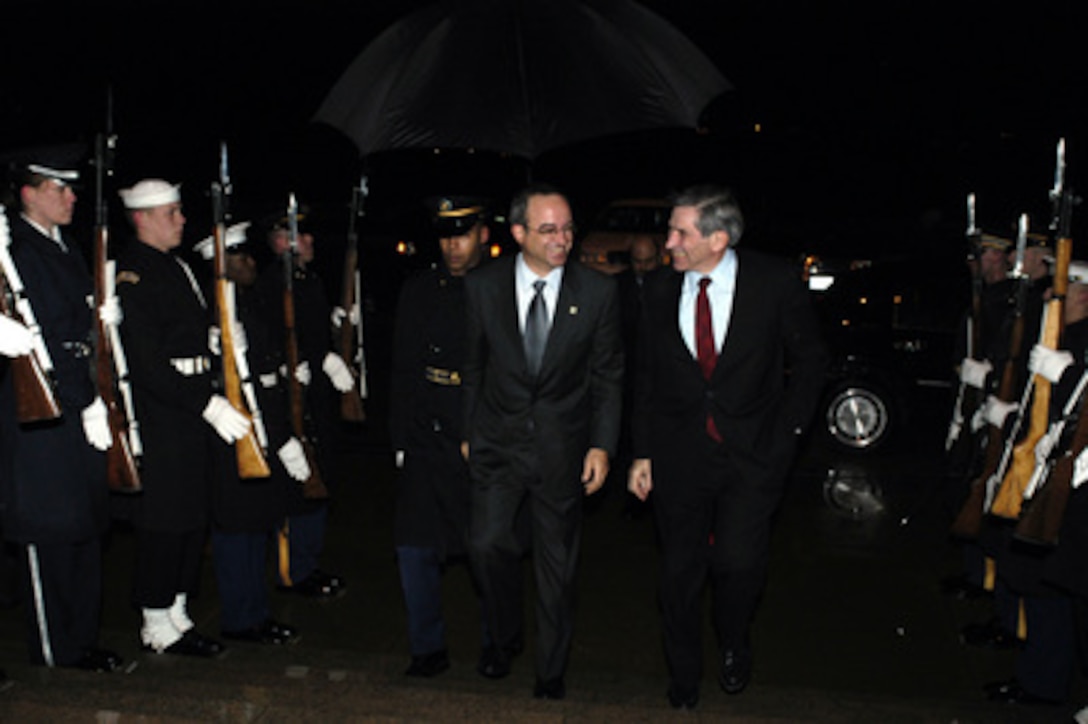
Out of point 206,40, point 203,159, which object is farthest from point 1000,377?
point 206,40

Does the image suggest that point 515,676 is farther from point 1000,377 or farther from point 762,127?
point 762,127

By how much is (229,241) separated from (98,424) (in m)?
1.05

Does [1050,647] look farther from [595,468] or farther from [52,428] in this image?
[52,428]

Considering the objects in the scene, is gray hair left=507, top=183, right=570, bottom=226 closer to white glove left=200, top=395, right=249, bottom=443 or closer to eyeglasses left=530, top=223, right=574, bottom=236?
eyeglasses left=530, top=223, right=574, bottom=236

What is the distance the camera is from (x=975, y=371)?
5801 millimetres

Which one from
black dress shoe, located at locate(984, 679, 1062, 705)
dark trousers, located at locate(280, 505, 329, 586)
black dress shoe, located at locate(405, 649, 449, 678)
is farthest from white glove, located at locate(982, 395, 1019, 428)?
dark trousers, located at locate(280, 505, 329, 586)

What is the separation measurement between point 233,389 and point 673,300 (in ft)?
6.40

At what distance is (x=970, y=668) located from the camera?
5184mm

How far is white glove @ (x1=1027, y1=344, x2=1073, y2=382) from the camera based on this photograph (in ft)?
14.7

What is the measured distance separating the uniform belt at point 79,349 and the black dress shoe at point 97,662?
123cm

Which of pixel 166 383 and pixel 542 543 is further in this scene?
pixel 166 383

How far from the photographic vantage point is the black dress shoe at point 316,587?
6000 mm

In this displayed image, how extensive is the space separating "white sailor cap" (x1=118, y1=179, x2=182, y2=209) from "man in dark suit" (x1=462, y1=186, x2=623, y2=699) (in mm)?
1421

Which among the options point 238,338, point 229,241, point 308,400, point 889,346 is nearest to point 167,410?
point 238,338
